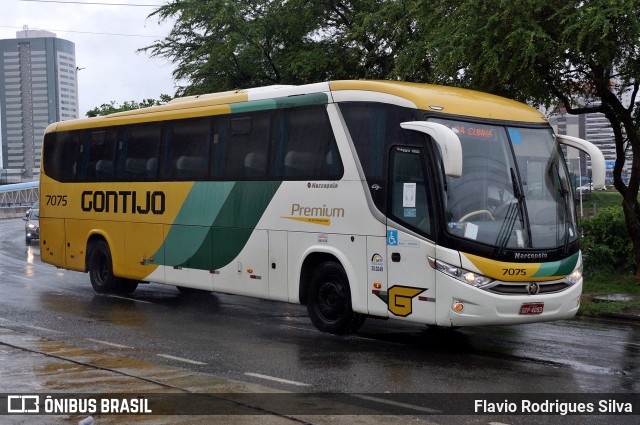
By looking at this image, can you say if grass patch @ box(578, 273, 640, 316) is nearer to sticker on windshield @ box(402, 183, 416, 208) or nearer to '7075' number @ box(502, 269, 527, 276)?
'7075' number @ box(502, 269, 527, 276)

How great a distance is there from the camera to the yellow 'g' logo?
478 inches

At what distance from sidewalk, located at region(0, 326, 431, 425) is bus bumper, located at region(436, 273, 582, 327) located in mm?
3043

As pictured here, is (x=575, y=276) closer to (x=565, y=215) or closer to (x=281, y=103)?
(x=565, y=215)

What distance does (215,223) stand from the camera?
15812 millimetres

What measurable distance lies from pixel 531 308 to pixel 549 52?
26.6ft

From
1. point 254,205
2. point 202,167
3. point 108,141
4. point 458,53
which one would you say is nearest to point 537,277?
point 254,205

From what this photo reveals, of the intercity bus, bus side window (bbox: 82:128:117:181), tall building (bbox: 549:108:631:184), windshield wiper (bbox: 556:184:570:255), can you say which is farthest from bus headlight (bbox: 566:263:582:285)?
bus side window (bbox: 82:128:117:181)

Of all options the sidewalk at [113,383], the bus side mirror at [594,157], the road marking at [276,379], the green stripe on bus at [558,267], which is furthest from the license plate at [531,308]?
the sidewalk at [113,383]

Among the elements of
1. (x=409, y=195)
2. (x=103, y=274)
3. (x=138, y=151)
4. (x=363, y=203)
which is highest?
(x=138, y=151)

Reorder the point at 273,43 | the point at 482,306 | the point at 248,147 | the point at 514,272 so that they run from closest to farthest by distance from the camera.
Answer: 1. the point at 482,306
2. the point at 514,272
3. the point at 248,147
4. the point at 273,43

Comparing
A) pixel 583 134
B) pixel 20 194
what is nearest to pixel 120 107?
pixel 20 194

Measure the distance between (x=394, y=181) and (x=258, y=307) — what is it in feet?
19.2

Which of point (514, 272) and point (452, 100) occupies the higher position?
point (452, 100)

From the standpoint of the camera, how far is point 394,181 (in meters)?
12.5
